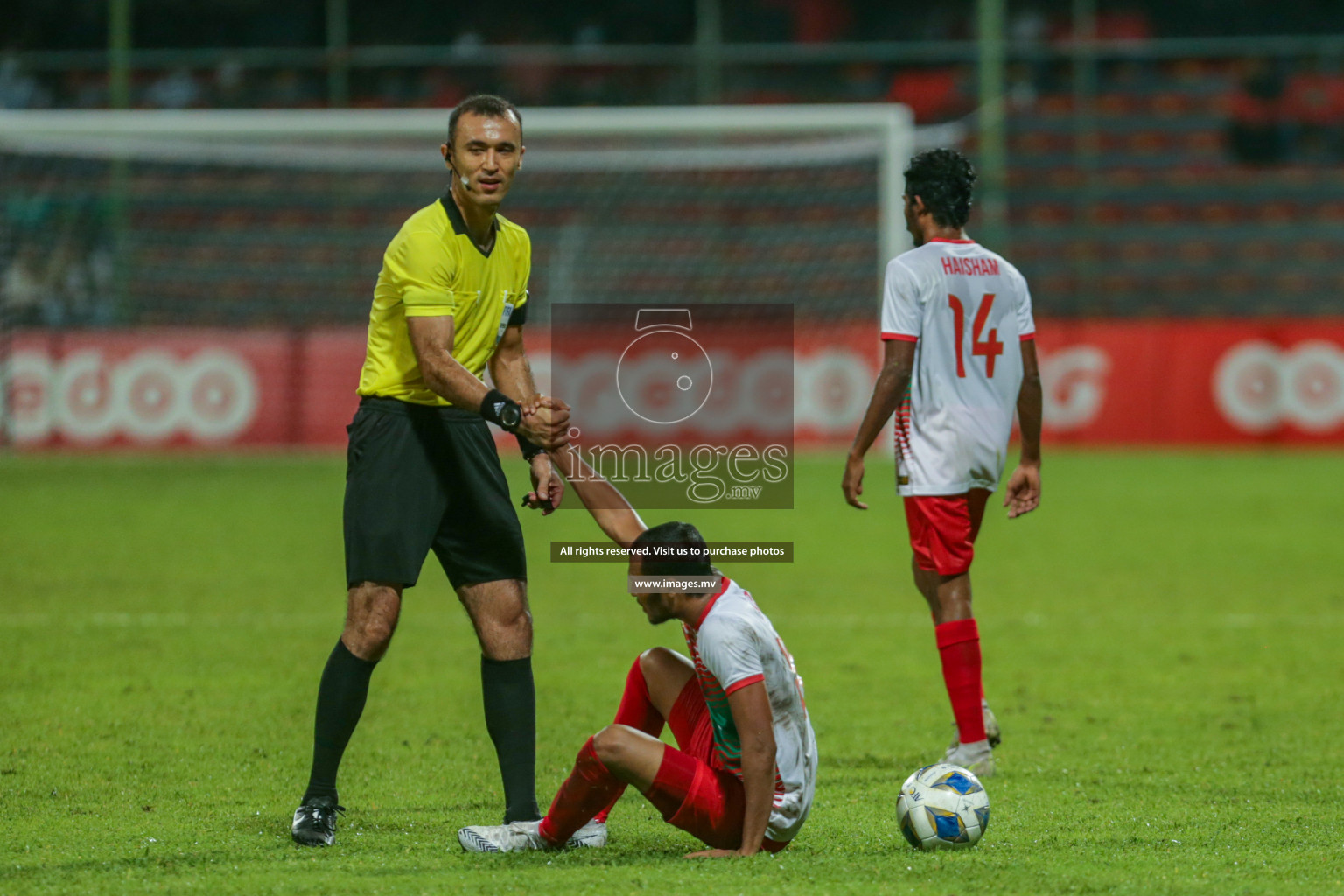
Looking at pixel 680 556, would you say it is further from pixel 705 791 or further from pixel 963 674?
pixel 963 674

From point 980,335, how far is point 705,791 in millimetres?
2196

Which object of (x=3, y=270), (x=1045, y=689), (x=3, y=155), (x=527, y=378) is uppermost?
(x=3, y=155)

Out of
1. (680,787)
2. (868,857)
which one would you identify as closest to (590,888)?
(680,787)

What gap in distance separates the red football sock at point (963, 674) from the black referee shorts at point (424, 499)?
64.3 inches

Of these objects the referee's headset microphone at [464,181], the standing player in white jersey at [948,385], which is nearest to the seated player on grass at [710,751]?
the referee's headset microphone at [464,181]

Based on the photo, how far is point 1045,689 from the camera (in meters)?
6.82

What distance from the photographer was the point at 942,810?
4172 mm

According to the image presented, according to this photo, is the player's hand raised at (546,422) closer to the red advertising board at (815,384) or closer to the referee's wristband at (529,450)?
the referee's wristband at (529,450)

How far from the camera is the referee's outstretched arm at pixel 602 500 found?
4.44 metres

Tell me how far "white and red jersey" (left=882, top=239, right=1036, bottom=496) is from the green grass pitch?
1.01 m

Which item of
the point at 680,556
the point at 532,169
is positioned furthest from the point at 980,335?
the point at 532,169

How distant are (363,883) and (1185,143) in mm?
23600

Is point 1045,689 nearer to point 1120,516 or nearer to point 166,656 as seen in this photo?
point 166,656

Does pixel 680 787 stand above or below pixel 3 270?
below
